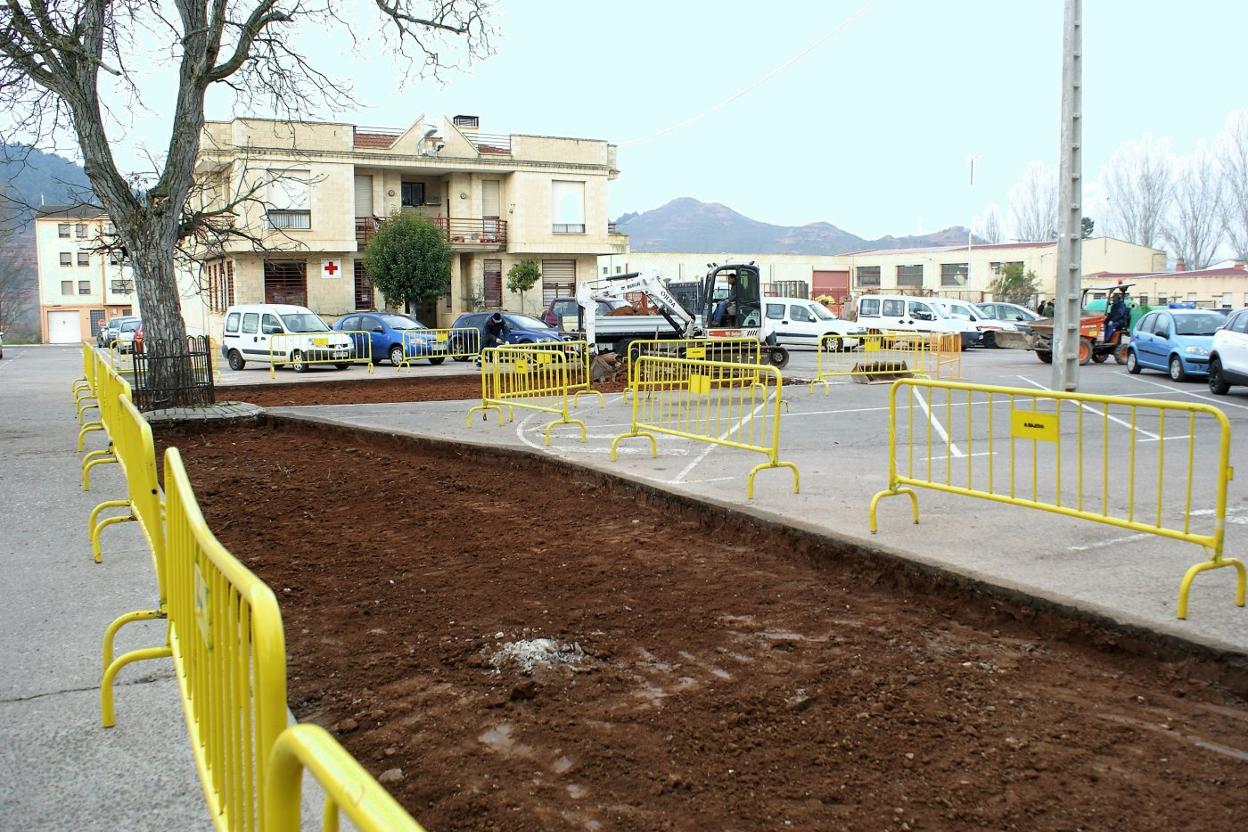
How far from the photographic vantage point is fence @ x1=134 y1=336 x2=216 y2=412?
15.4m

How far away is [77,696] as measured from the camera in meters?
4.56

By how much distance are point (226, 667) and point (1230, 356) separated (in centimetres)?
1921

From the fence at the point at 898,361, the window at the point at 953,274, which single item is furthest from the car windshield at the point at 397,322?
the window at the point at 953,274

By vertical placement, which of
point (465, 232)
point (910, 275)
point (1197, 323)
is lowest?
point (1197, 323)

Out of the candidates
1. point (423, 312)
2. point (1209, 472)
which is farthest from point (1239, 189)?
point (1209, 472)

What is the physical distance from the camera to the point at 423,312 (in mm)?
48625

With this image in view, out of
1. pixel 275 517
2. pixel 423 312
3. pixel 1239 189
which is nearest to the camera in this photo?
pixel 275 517

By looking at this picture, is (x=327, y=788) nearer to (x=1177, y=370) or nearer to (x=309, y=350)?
(x=1177, y=370)

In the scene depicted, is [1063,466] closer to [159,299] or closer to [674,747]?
[674,747]

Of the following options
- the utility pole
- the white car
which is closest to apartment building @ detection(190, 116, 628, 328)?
the white car

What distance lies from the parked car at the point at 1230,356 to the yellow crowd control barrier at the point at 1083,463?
231cm

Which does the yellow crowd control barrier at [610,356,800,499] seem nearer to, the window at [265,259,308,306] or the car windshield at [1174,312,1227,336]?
the car windshield at [1174,312,1227,336]

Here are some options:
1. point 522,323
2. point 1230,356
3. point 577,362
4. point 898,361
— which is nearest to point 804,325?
point 522,323

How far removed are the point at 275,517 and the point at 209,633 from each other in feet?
18.4
